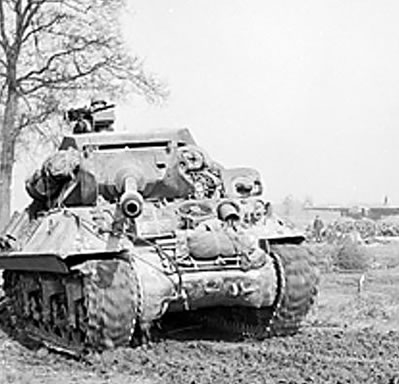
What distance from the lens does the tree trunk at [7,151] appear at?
25.0 meters

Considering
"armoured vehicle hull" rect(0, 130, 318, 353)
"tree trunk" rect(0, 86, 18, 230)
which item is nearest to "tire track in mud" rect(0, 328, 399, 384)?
"armoured vehicle hull" rect(0, 130, 318, 353)

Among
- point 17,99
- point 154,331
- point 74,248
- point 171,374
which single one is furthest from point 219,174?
point 17,99

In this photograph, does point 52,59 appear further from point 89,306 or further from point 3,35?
point 89,306

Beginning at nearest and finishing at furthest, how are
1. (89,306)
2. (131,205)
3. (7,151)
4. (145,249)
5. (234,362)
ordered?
1. (234,362)
2. (89,306)
3. (131,205)
4. (145,249)
5. (7,151)

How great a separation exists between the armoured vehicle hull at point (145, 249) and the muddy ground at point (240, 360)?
1.02ft

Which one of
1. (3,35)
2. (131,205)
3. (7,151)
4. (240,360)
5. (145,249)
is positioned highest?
(3,35)

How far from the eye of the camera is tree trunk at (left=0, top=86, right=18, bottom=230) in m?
25.0

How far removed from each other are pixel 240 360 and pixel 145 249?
1599mm

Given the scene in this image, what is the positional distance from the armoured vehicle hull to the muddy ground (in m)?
0.31

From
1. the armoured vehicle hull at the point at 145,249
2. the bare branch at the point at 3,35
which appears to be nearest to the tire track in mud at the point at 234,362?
the armoured vehicle hull at the point at 145,249

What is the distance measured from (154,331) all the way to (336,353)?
289 centimetres

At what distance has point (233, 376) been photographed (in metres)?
9.12

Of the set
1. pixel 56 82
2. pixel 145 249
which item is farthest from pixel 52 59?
pixel 145 249

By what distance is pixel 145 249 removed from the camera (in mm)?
10945
